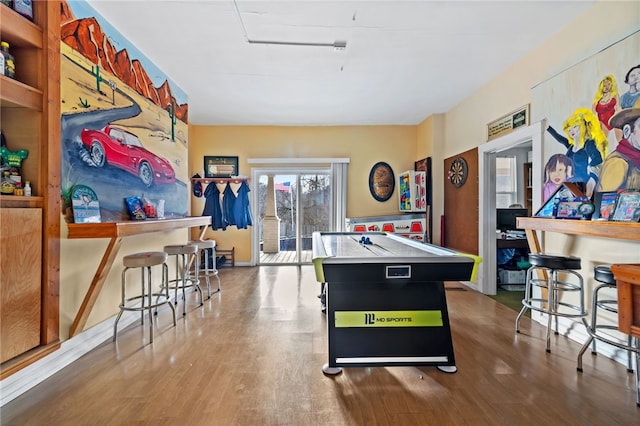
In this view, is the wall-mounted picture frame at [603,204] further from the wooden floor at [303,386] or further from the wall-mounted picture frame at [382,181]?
the wall-mounted picture frame at [382,181]

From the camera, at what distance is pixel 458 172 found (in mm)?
5066

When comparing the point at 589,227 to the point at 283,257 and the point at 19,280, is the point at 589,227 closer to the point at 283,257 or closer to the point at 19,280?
the point at 19,280

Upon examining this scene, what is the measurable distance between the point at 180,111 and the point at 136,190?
1.67 metres

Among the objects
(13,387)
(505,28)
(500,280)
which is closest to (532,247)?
(500,280)

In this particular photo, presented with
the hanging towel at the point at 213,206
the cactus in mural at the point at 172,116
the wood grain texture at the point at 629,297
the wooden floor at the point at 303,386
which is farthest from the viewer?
the hanging towel at the point at 213,206

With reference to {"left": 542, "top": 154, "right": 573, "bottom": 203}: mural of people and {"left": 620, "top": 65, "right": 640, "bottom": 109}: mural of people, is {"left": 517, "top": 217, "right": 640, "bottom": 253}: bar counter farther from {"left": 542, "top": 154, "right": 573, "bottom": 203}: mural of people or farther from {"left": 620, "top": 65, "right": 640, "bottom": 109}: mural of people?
{"left": 620, "top": 65, "right": 640, "bottom": 109}: mural of people

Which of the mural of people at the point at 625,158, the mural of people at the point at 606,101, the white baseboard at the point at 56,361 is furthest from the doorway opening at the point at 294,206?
the mural of people at the point at 625,158

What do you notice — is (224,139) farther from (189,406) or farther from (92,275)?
(189,406)

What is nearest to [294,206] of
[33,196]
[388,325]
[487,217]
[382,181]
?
[382,181]

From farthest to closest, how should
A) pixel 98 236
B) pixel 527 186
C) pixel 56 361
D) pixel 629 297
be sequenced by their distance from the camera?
1. pixel 527 186
2. pixel 98 236
3. pixel 56 361
4. pixel 629 297

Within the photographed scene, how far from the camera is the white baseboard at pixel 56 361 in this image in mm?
1959

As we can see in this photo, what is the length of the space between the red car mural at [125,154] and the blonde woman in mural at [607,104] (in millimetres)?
4476

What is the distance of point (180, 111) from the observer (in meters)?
4.41

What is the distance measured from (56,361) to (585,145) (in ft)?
15.8
